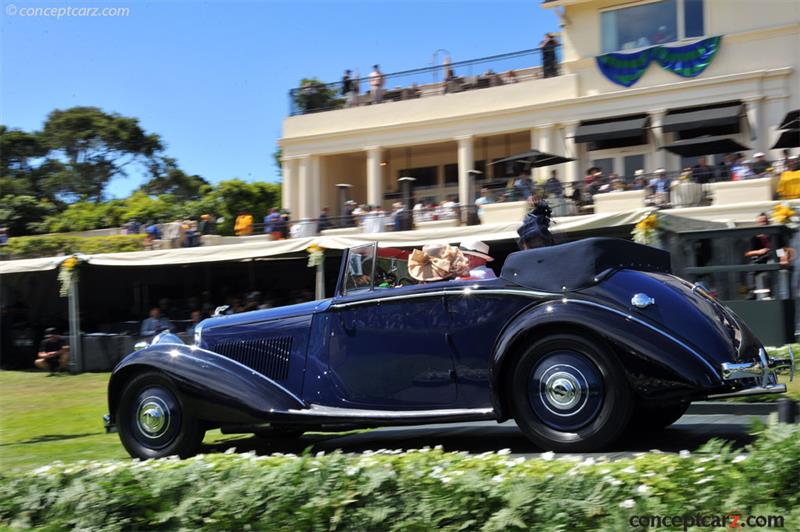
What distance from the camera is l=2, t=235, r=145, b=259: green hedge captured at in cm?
2419

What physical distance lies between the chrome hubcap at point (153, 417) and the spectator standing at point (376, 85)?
900 inches

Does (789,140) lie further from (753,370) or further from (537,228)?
(753,370)

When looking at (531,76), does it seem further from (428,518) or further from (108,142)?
(108,142)

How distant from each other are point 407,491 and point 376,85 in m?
25.4

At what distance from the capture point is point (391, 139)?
28.2 metres

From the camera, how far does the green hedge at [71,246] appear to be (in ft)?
79.4

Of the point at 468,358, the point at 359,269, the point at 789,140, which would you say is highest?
the point at 789,140

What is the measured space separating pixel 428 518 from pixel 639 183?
56.2 ft

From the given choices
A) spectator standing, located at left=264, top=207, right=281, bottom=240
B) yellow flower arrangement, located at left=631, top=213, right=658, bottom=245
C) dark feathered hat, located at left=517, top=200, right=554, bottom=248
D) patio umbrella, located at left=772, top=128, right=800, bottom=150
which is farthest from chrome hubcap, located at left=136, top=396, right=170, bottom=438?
spectator standing, located at left=264, top=207, right=281, bottom=240

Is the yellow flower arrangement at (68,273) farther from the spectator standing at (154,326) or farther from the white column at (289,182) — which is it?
the white column at (289,182)

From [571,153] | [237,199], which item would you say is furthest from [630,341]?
[237,199]

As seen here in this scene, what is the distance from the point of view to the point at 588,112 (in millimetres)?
24906

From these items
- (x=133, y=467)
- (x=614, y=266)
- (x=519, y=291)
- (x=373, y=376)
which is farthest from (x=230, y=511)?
(x=614, y=266)

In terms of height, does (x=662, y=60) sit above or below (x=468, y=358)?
above
